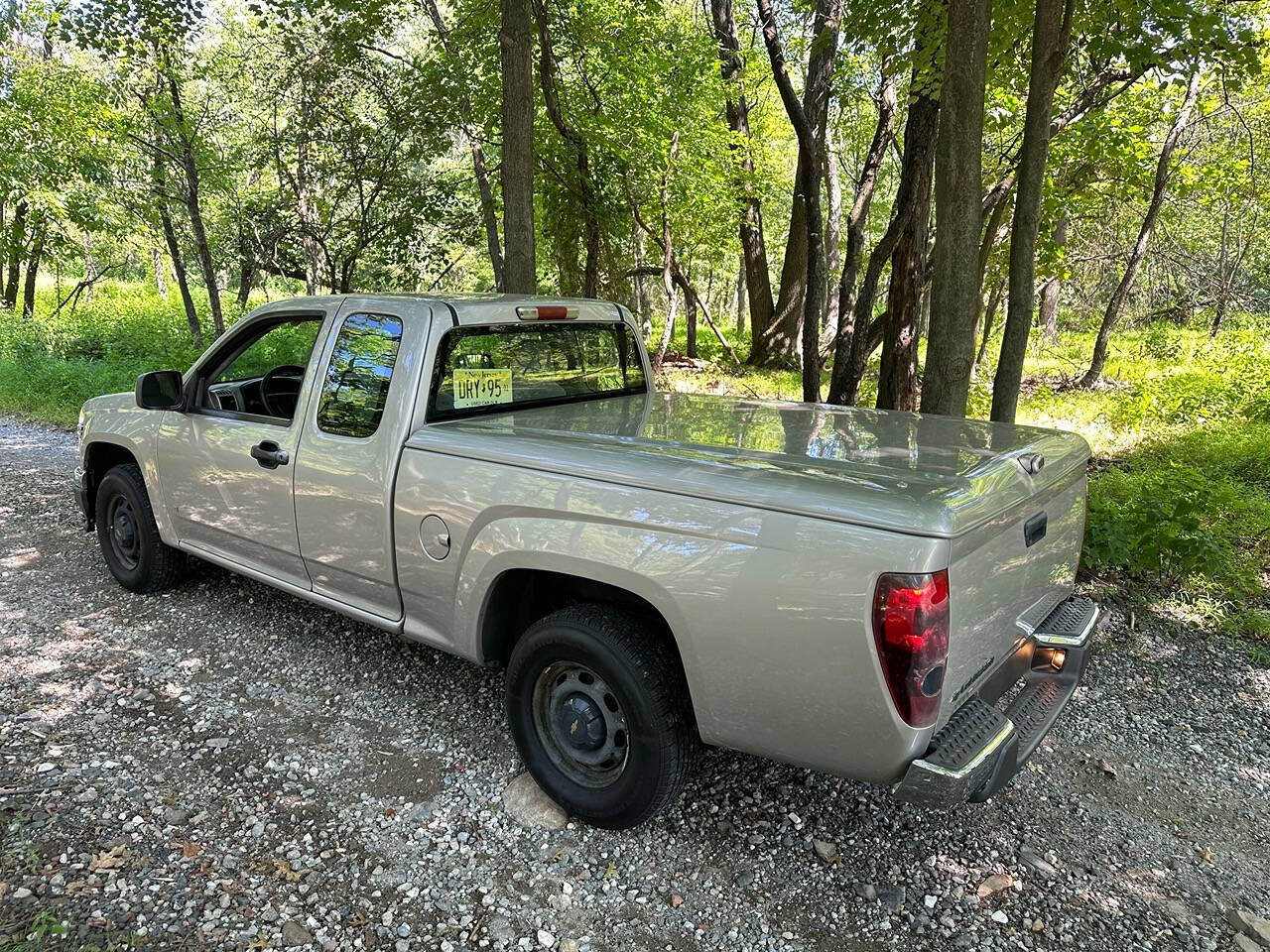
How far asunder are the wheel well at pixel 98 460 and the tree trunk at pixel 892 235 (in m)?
5.99

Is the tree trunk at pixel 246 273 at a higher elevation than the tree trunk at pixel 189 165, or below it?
below

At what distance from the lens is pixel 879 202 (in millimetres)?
20984

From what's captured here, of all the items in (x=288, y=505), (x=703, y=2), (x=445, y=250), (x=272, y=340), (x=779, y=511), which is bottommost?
(x=288, y=505)

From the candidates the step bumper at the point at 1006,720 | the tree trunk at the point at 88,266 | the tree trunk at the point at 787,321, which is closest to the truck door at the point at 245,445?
the step bumper at the point at 1006,720

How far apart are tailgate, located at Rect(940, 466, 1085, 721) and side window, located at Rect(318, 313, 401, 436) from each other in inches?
92.6

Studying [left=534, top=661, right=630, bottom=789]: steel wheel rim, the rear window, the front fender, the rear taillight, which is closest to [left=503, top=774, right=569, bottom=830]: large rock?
[left=534, top=661, right=630, bottom=789]: steel wheel rim

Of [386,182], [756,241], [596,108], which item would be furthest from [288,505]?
[756,241]

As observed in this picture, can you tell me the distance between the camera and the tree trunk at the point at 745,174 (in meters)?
11.9

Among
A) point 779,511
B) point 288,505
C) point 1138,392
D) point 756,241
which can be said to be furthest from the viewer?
point 756,241

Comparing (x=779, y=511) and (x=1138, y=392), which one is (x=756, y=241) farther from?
(x=779, y=511)

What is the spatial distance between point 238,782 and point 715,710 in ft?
6.47

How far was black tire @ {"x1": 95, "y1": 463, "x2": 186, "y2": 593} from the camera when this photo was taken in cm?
464

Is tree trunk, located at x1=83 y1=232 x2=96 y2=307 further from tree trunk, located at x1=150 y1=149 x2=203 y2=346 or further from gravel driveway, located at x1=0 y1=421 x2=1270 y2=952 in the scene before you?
gravel driveway, located at x1=0 y1=421 x2=1270 y2=952

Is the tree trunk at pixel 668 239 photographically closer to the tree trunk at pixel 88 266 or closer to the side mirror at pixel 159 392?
the side mirror at pixel 159 392
